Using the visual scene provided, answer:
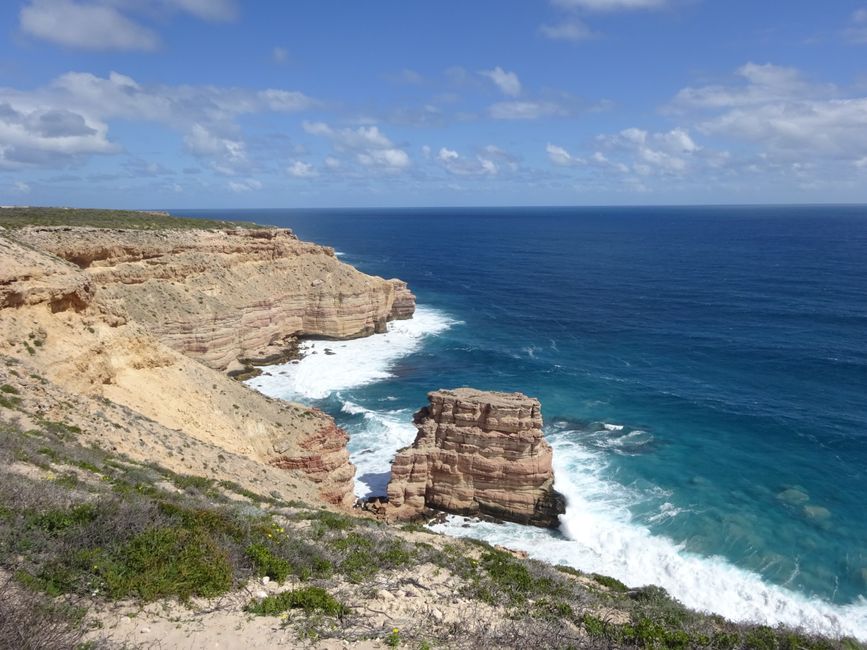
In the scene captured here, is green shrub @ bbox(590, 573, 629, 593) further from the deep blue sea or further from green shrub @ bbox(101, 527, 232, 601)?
the deep blue sea

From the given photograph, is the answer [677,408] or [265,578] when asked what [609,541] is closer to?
[677,408]

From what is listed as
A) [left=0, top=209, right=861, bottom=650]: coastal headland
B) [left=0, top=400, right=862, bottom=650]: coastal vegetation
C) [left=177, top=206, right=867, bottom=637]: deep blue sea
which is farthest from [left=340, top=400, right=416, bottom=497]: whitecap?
[left=0, top=400, right=862, bottom=650]: coastal vegetation

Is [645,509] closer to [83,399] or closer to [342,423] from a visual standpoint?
[342,423]

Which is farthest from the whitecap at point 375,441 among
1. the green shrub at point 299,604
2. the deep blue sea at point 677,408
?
the green shrub at point 299,604

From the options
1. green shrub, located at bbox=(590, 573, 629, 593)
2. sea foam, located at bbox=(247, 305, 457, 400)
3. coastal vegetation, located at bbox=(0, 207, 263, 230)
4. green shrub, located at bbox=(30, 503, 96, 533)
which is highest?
coastal vegetation, located at bbox=(0, 207, 263, 230)

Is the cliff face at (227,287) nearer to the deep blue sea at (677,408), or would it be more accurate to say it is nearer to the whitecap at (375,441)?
the deep blue sea at (677,408)

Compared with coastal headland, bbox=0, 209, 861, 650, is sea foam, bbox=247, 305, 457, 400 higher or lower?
lower

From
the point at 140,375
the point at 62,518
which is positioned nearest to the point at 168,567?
the point at 62,518
